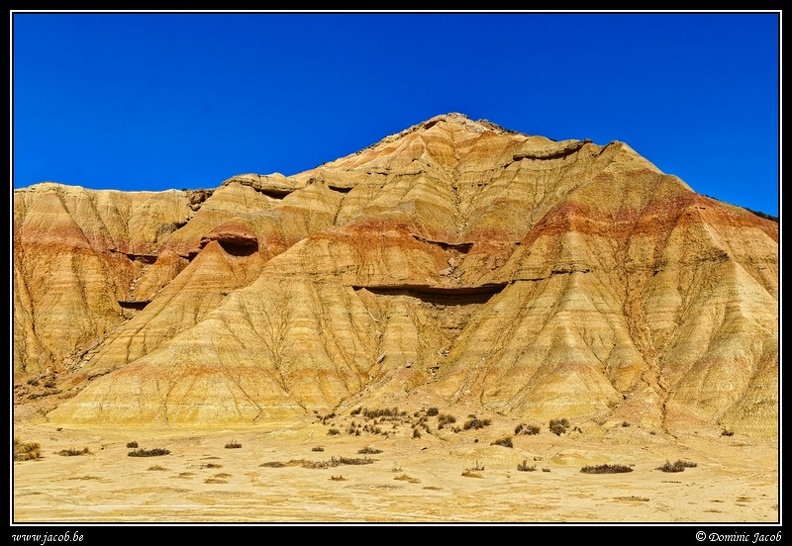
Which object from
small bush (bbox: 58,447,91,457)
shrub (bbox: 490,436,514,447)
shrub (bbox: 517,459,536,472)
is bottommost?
shrub (bbox: 517,459,536,472)

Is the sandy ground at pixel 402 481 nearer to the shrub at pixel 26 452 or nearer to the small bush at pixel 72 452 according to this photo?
the small bush at pixel 72 452

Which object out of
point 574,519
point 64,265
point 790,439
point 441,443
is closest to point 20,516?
point 574,519

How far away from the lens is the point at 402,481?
79.4 ft

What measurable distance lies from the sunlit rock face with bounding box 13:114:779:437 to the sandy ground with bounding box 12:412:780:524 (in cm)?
792

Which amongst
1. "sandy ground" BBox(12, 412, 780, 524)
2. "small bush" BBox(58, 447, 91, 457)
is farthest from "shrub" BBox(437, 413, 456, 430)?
"small bush" BBox(58, 447, 91, 457)

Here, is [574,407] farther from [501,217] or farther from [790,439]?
[501,217]

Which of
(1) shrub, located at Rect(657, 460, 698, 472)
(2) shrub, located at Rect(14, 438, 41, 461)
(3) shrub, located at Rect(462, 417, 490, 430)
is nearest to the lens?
(1) shrub, located at Rect(657, 460, 698, 472)

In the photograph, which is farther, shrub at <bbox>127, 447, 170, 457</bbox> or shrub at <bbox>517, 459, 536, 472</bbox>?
shrub at <bbox>127, 447, 170, 457</bbox>

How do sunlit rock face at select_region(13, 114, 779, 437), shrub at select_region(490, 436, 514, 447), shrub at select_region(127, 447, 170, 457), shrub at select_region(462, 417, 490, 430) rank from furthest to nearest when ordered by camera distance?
sunlit rock face at select_region(13, 114, 779, 437) → shrub at select_region(462, 417, 490, 430) → shrub at select_region(490, 436, 514, 447) → shrub at select_region(127, 447, 170, 457)

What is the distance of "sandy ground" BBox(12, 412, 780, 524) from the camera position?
57.5 feet

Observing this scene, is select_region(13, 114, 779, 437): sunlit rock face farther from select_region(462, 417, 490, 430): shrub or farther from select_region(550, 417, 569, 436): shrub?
select_region(462, 417, 490, 430): shrub

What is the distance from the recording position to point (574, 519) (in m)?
17.0

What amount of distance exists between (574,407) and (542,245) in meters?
21.3

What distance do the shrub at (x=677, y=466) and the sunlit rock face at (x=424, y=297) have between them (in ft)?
34.6
